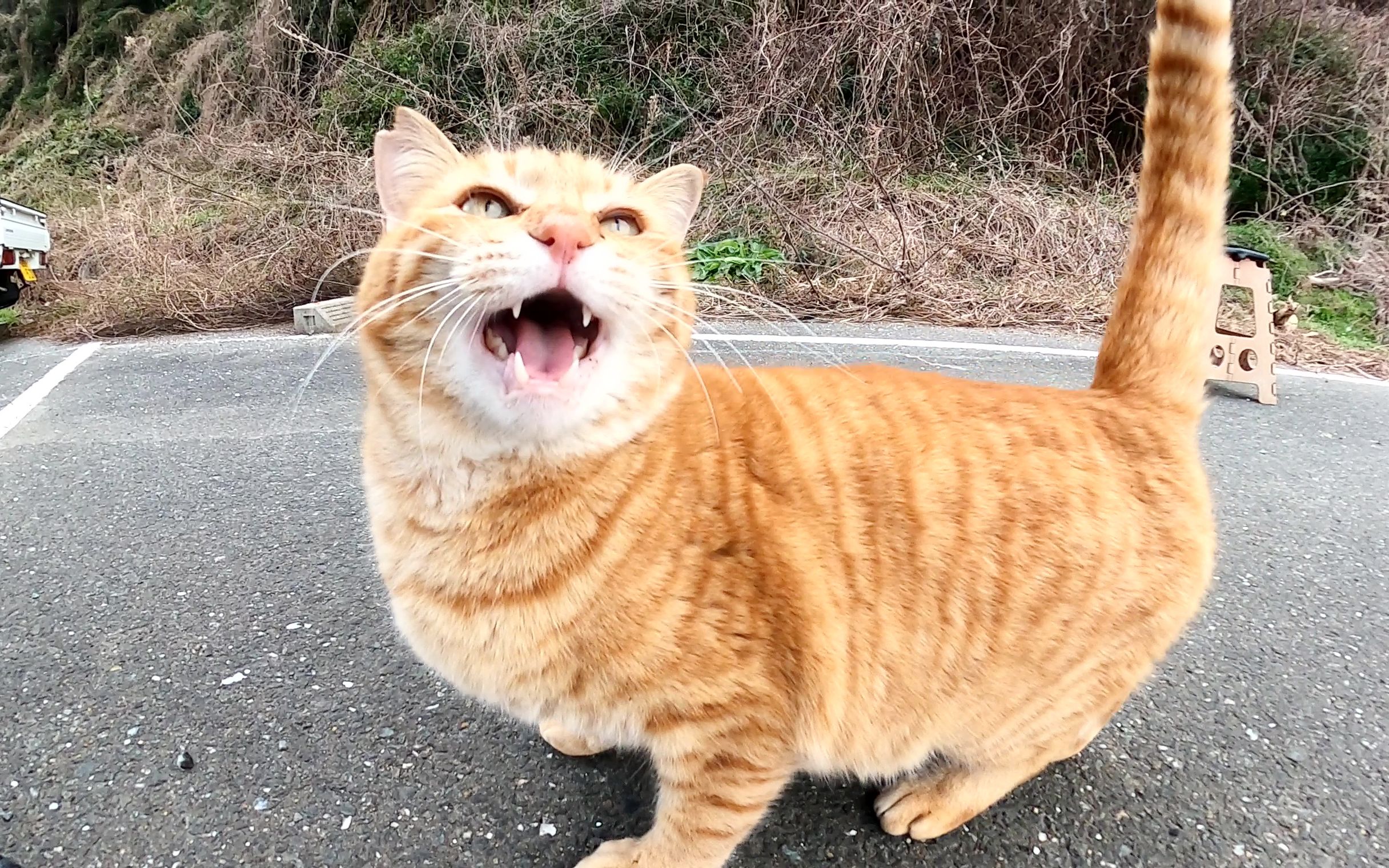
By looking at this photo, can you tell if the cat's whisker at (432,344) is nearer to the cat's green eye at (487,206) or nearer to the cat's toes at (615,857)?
the cat's green eye at (487,206)

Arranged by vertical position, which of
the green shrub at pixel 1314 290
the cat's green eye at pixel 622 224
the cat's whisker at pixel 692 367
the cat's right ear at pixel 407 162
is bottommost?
the green shrub at pixel 1314 290

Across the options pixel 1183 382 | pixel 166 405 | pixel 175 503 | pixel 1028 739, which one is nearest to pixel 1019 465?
pixel 1183 382

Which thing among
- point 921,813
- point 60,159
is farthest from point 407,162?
point 60,159

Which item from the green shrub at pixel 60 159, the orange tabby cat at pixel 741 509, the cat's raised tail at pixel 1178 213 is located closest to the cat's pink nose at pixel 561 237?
the orange tabby cat at pixel 741 509

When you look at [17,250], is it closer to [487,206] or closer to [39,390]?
[39,390]

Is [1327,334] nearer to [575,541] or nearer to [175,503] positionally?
[575,541]

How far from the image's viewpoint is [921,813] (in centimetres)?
149

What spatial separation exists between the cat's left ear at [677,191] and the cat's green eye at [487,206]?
1.34 ft

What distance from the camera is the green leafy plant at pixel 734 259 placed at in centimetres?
573

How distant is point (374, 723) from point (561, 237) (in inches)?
46.6

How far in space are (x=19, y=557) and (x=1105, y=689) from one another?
2.88 metres

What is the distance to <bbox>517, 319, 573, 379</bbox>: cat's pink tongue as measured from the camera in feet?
3.87

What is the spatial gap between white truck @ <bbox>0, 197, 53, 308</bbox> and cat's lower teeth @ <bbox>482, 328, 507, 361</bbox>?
20.6 feet

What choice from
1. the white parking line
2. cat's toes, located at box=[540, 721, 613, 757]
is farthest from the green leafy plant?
cat's toes, located at box=[540, 721, 613, 757]
